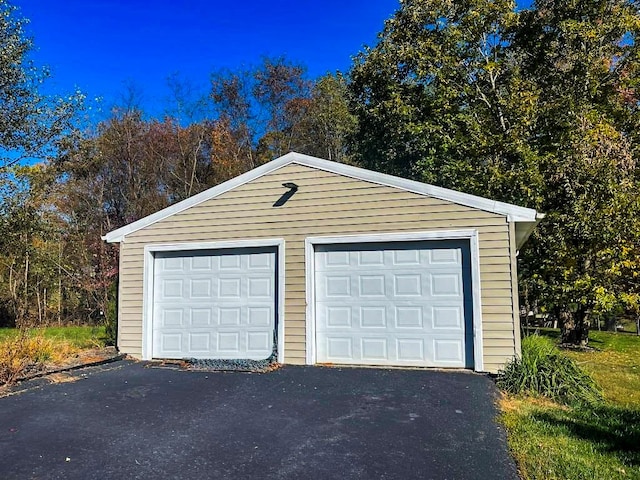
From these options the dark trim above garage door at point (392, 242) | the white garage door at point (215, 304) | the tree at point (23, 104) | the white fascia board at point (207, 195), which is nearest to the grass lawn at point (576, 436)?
the dark trim above garage door at point (392, 242)

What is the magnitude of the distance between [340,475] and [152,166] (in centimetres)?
1944

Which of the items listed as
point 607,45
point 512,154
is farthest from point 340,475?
point 607,45

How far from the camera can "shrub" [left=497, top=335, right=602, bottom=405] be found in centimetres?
583

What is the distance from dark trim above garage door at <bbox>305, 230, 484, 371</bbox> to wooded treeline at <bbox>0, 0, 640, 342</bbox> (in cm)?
474

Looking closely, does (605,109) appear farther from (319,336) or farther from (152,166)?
(152,166)

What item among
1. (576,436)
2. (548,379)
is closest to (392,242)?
(548,379)

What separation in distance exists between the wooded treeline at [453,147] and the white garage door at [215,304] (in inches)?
91.9

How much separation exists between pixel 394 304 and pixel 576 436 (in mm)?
3364

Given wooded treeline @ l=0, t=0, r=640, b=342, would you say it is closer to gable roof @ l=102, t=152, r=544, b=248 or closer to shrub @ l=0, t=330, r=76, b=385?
shrub @ l=0, t=330, r=76, b=385

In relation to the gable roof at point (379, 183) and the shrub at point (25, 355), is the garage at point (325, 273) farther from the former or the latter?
the shrub at point (25, 355)

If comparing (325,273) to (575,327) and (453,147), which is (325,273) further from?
(575,327)

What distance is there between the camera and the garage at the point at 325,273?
7.05m

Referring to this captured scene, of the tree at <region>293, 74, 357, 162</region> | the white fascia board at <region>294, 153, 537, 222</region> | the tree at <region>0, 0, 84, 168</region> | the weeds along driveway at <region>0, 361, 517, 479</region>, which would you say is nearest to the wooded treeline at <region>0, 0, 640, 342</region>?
the tree at <region>0, 0, 84, 168</region>

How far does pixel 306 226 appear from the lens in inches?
313
